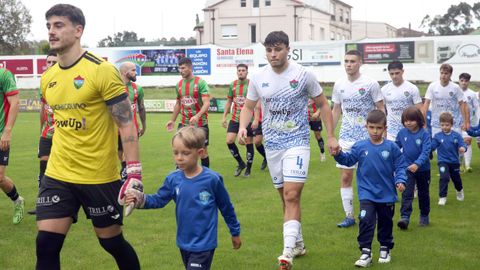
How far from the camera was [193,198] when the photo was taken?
4.86m

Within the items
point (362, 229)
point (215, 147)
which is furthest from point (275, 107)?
point (215, 147)

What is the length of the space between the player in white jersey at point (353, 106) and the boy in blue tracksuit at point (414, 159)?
0.46 meters

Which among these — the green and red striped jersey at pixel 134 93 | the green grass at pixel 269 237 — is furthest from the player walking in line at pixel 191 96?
the green grass at pixel 269 237

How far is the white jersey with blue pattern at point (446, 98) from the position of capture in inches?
493

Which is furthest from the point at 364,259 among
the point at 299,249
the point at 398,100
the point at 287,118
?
the point at 398,100

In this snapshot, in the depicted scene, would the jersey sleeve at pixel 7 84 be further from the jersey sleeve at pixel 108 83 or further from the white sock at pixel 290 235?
the white sock at pixel 290 235

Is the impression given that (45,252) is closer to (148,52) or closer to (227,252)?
(227,252)

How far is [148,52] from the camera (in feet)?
165

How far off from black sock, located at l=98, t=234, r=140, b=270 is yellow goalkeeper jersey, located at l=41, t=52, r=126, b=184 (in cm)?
51

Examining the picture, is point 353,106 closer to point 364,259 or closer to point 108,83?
point 364,259

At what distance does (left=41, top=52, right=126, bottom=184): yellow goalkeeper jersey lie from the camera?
488 centimetres

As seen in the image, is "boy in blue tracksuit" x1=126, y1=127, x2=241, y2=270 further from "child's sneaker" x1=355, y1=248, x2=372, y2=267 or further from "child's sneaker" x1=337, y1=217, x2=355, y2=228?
"child's sneaker" x1=337, y1=217, x2=355, y2=228

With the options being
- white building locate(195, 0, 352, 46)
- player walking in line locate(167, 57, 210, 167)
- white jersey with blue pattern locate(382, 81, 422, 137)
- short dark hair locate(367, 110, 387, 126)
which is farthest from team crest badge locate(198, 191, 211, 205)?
white building locate(195, 0, 352, 46)

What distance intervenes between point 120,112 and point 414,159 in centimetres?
512
